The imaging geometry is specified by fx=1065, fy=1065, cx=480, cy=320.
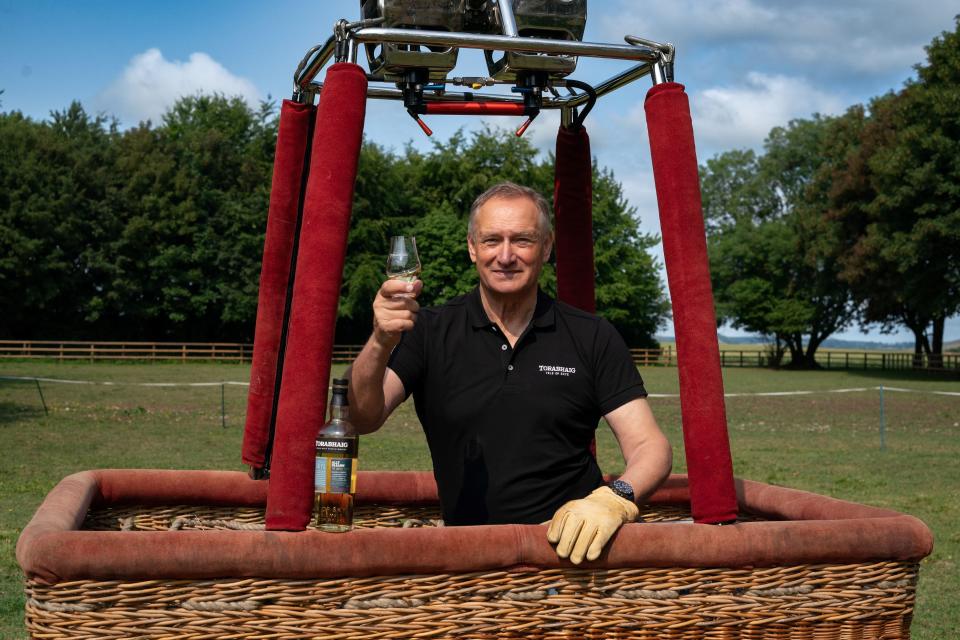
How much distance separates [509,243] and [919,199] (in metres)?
36.7

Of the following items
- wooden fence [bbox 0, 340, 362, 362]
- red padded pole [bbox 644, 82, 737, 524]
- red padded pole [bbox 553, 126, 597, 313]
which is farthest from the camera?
wooden fence [bbox 0, 340, 362, 362]

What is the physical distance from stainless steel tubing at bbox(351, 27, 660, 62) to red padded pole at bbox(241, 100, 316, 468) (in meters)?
0.91

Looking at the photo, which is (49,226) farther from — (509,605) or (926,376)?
(509,605)

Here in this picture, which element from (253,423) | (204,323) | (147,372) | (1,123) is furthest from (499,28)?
(1,123)

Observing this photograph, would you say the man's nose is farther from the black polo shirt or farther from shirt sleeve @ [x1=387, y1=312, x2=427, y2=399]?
shirt sleeve @ [x1=387, y1=312, x2=427, y2=399]

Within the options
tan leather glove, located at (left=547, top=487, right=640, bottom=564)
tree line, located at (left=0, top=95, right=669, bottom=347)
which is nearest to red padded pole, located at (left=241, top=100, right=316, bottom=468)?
tan leather glove, located at (left=547, top=487, right=640, bottom=564)

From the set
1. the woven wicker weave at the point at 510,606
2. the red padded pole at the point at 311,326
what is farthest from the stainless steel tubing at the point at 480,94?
the woven wicker weave at the point at 510,606

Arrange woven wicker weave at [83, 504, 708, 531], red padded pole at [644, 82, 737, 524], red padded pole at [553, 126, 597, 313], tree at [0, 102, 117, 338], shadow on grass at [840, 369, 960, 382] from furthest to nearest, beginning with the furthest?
tree at [0, 102, 117, 338] → shadow on grass at [840, 369, 960, 382] → red padded pole at [553, 126, 597, 313] → woven wicker weave at [83, 504, 708, 531] → red padded pole at [644, 82, 737, 524]

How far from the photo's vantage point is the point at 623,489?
311 centimetres

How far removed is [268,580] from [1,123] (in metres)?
54.7

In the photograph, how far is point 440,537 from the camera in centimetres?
251

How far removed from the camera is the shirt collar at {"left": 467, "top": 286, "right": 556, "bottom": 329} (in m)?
3.66

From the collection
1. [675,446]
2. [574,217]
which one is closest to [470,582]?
[574,217]

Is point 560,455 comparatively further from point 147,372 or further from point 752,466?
point 147,372
